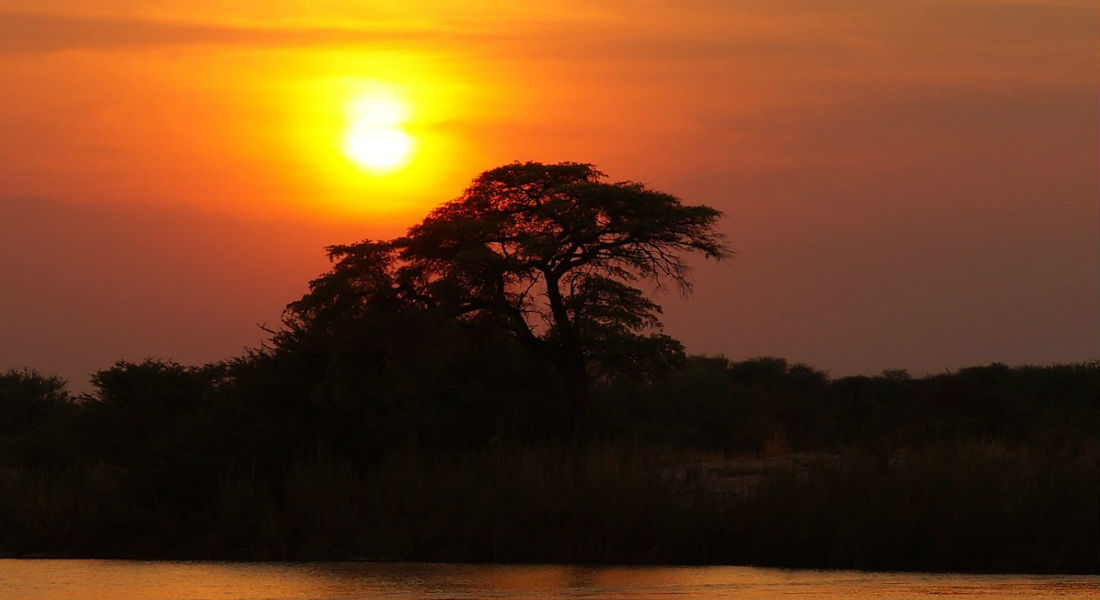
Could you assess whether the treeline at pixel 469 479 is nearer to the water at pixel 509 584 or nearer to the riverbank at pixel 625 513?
the riverbank at pixel 625 513

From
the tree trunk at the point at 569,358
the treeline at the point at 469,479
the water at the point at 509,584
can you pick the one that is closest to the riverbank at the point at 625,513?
the treeline at the point at 469,479

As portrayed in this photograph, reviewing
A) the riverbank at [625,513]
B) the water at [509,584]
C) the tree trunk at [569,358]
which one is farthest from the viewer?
the tree trunk at [569,358]

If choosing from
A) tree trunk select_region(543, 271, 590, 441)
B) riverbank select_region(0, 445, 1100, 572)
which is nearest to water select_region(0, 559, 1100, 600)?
riverbank select_region(0, 445, 1100, 572)

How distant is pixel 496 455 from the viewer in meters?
29.4

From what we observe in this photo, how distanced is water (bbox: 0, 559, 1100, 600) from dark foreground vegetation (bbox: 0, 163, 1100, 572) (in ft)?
4.53

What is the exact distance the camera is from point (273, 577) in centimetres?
2511

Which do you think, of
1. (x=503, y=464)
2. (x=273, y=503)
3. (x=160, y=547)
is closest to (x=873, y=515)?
(x=503, y=464)

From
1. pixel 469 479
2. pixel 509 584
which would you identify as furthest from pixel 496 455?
pixel 509 584

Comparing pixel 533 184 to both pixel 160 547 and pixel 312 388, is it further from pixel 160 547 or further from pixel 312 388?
pixel 160 547

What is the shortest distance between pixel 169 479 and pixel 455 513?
24.1 ft

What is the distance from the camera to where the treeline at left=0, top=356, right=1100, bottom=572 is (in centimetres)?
2477

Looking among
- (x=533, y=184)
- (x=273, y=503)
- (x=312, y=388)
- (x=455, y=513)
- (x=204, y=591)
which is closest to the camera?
(x=204, y=591)

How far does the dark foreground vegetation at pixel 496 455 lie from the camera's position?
2505 cm

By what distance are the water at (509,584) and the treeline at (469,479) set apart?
1339mm
